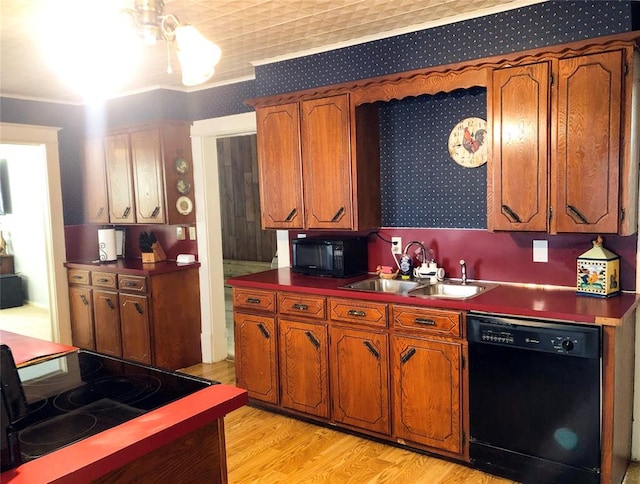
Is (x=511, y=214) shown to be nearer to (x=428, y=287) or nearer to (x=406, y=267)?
(x=428, y=287)

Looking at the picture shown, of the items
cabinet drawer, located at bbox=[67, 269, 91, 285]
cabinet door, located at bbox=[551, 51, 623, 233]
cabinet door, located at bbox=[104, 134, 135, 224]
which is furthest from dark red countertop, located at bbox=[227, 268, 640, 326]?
cabinet drawer, located at bbox=[67, 269, 91, 285]

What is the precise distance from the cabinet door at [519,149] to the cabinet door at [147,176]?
2905mm

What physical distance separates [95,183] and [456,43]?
3.64 m

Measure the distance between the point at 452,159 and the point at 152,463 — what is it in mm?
2584

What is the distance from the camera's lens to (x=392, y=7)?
2916mm

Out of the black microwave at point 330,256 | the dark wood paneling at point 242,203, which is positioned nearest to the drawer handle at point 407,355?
the black microwave at point 330,256

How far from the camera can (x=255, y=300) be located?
3.65m

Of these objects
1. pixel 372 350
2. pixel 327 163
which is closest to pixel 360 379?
pixel 372 350

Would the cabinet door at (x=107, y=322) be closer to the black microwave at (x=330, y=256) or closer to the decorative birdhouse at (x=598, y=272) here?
the black microwave at (x=330, y=256)

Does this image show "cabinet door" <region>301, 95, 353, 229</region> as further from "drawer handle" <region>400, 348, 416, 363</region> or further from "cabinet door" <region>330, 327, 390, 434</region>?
"drawer handle" <region>400, 348, 416, 363</region>

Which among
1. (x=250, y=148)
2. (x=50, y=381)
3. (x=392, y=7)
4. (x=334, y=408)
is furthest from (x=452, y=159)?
(x=250, y=148)

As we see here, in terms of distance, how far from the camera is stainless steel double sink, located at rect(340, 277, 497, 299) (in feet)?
10.4

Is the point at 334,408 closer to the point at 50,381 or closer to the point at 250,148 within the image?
the point at 50,381

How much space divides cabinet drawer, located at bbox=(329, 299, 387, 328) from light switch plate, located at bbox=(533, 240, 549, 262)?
938 millimetres
